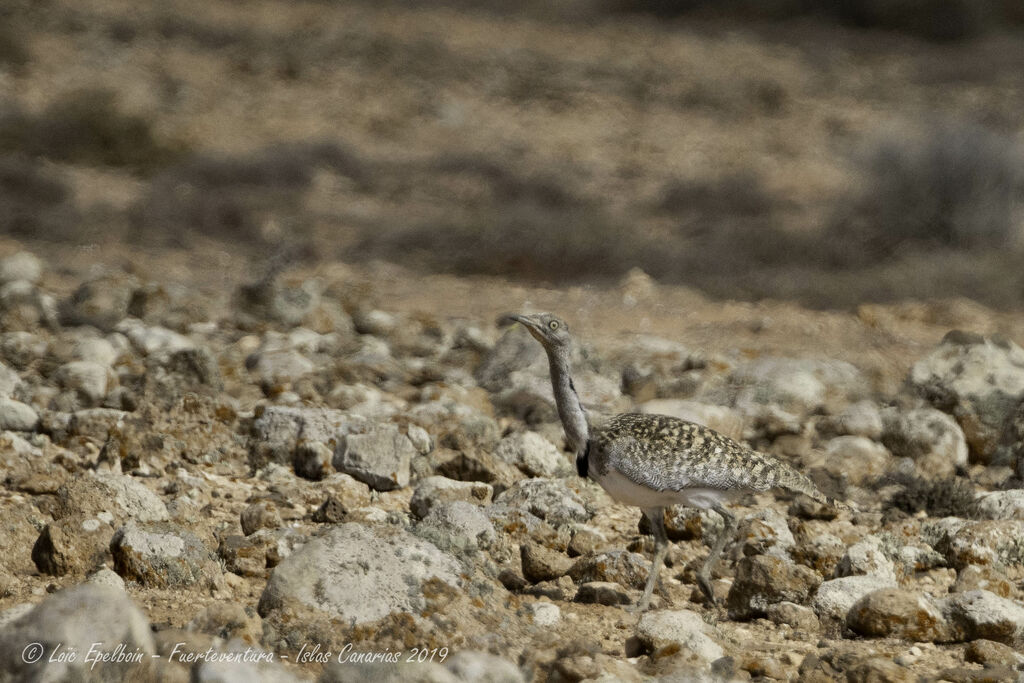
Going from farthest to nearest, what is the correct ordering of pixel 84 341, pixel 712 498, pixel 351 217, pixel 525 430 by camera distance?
pixel 351 217, pixel 84 341, pixel 525 430, pixel 712 498

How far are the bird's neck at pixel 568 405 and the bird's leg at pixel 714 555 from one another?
610mm

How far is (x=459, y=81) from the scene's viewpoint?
2258 cm

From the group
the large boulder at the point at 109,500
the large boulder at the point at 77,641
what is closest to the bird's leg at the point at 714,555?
the large boulder at the point at 109,500

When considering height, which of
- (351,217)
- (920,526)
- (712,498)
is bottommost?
(351,217)

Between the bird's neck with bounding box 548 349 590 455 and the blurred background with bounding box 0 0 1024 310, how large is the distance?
6491 mm

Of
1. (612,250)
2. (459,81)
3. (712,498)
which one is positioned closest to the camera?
(712,498)

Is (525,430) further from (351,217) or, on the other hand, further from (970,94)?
(970,94)

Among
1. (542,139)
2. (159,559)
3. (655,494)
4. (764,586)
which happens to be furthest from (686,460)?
(542,139)

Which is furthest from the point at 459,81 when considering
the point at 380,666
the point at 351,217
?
the point at 380,666

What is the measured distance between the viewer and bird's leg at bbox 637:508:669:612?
4430mm

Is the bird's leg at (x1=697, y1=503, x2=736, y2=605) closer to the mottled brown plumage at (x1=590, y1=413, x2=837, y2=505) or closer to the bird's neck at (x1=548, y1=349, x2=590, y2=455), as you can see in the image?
the mottled brown plumage at (x1=590, y1=413, x2=837, y2=505)

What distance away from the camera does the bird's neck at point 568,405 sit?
16.1 feet

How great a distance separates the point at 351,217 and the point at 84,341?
852 centimetres

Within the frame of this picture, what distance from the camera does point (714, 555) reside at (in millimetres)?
4664
